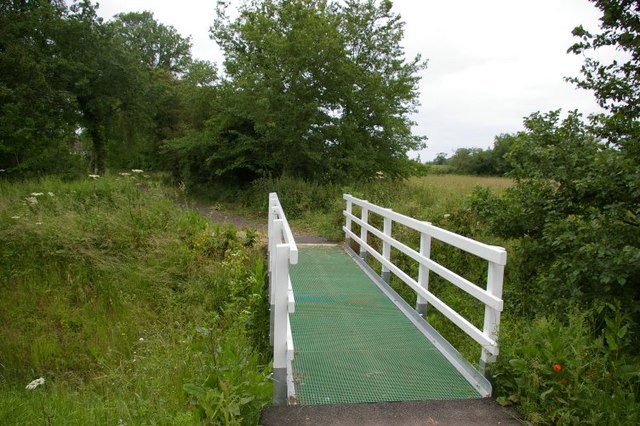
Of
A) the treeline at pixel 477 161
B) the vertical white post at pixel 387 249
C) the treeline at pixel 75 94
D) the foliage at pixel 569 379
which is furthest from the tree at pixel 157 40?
the foliage at pixel 569 379

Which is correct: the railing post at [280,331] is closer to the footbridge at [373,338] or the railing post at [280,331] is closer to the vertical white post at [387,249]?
the footbridge at [373,338]

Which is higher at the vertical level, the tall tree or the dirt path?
the tall tree

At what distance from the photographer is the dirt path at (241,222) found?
10188 millimetres

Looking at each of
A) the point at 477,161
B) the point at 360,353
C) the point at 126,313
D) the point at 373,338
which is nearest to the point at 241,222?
the point at 126,313

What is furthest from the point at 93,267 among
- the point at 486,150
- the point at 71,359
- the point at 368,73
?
the point at 486,150

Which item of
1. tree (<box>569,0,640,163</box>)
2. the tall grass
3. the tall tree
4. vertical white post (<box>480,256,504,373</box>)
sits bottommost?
the tall grass

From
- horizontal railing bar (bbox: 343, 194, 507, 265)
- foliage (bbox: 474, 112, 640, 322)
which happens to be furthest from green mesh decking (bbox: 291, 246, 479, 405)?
foliage (bbox: 474, 112, 640, 322)

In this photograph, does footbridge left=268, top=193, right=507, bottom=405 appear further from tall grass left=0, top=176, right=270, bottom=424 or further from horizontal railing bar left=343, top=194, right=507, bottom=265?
tall grass left=0, top=176, right=270, bottom=424

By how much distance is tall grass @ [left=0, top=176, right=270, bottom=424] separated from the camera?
333cm

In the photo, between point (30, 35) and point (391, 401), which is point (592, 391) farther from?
point (30, 35)

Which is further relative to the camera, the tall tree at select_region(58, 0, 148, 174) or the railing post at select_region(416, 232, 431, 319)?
the tall tree at select_region(58, 0, 148, 174)

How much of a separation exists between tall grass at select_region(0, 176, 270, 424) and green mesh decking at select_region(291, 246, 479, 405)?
0.47 m

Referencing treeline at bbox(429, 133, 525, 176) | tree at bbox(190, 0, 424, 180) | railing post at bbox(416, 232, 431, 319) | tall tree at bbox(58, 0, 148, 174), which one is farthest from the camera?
treeline at bbox(429, 133, 525, 176)

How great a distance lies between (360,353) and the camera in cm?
420
